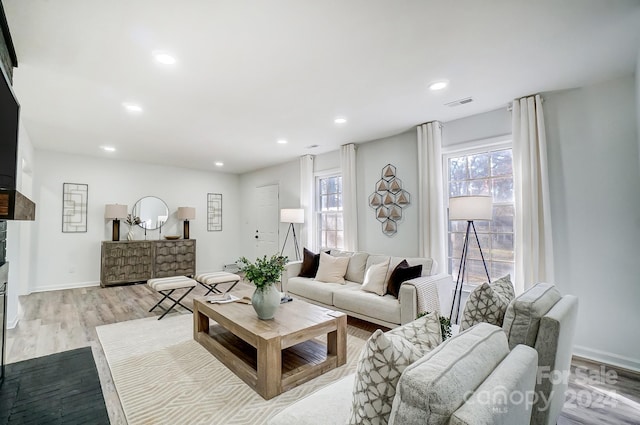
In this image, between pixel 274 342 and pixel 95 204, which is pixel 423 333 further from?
pixel 95 204

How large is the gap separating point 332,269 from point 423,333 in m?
3.01

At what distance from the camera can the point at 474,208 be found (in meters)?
3.07

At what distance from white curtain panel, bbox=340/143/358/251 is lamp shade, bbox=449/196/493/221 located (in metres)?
1.91

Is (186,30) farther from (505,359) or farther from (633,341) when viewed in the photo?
(633,341)

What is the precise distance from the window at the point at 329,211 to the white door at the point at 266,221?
1.27 meters

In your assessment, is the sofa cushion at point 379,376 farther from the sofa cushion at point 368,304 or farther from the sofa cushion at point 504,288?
the sofa cushion at point 368,304

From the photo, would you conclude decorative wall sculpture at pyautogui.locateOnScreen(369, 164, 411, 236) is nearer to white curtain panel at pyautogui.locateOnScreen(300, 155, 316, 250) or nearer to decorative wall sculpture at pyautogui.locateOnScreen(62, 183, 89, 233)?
white curtain panel at pyautogui.locateOnScreen(300, 155, 316, 250)

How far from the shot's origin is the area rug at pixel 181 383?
6.51 ft

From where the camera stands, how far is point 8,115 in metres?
1.94

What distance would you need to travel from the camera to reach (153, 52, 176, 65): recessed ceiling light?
2289 millimetres

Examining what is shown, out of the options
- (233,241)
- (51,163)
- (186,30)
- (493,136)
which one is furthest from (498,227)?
(51,163)

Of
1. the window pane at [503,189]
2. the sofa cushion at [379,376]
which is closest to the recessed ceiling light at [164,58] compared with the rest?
the sofa cushion at [379,376]

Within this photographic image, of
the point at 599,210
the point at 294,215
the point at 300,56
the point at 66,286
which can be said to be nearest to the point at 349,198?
the point at 294,215

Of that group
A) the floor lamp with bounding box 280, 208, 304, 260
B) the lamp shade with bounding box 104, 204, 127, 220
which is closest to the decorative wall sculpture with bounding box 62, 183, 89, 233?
the lamp shade with bounding box 104, 204, 127, 220
